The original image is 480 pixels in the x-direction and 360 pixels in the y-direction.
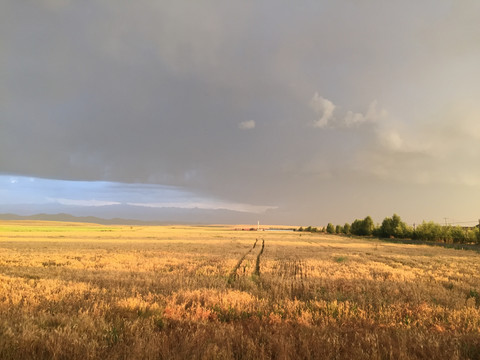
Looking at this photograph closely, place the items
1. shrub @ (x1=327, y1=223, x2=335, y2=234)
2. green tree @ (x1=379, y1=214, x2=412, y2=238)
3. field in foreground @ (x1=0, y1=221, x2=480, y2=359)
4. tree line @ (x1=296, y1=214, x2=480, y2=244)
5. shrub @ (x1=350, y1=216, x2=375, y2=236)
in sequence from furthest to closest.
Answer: shrub @ (x1=327, y1=223, x2=335, y2=234) → shrub @ (x1=350, y1=216, x2=375, y2=236) → green tree @ (x1=379, y1=214, x2=412, y2=238) → tree line @ (x1=296, y1=214, x2=480, y2=244) → field in foreground @ (x1=0, y1=221, x2=480, y2=359)

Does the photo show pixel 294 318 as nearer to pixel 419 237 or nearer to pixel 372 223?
pixel 419 237

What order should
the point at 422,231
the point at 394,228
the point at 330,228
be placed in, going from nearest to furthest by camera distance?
the point at 422,231, the point at 394,228, the point at 330,228

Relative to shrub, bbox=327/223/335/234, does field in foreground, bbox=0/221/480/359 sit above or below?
above

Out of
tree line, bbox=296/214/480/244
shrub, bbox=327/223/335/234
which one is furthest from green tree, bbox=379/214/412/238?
shrub, bbox=327/223/335/234

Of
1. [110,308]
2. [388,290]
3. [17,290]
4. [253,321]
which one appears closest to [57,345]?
[110,308]

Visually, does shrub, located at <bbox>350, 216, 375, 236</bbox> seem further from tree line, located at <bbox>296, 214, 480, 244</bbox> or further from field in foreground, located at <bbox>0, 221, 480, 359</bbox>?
field in foreground, located at <bbox>0, 221, 480, 359</bbox>

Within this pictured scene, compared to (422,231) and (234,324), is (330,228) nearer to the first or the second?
(422,231)

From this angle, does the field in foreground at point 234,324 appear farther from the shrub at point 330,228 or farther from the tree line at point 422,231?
the shrub at point 330,228

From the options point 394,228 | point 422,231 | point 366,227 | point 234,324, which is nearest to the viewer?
point 234,324

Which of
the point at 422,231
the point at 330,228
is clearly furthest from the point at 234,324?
the point at 330,228

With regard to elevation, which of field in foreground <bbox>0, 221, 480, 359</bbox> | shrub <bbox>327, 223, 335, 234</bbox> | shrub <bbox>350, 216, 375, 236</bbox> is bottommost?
shrub <bbox>327, 223, 335, 234</bbox>

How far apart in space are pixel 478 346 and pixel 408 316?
7.09 ft

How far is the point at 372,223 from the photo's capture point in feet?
387

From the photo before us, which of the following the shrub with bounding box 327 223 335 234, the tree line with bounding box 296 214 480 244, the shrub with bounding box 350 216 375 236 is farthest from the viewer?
the shrub with bounding box 327 223 335 234
